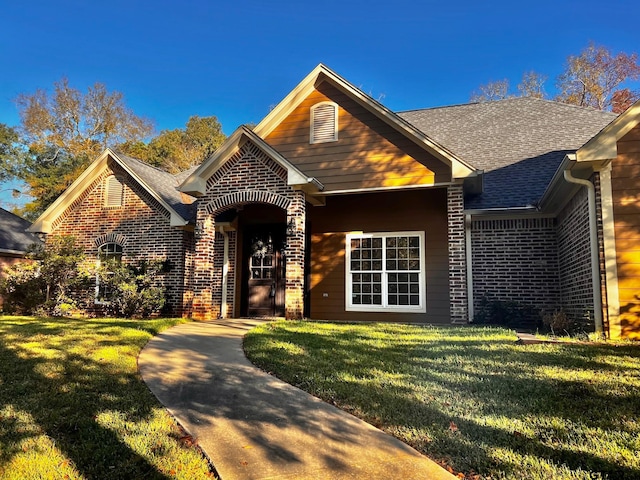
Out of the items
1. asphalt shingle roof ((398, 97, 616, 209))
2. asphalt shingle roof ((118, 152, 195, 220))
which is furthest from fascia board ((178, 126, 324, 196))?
asphalt shingle roof ((398, 97, 616, 209))

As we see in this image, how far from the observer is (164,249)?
1259cm

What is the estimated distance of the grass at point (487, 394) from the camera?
3.18 metres

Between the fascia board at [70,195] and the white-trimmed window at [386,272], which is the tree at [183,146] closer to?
the fascia board at [70,195]

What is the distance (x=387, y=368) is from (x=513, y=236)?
693 cm

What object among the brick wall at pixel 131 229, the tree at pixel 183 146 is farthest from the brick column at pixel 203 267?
the tree at pixel 183 146

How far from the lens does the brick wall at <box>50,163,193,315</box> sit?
40.9 feet

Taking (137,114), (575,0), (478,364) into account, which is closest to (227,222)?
(478,364)

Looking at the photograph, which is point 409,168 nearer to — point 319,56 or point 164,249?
point 319,56

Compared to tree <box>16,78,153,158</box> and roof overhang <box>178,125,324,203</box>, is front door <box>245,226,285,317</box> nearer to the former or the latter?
roof overhang <box>178,125,324,203</box>

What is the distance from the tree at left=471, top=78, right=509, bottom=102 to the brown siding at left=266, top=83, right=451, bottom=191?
2200 cm

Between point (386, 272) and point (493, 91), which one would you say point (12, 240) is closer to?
point (386, 272)

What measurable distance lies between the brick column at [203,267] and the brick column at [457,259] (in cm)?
560

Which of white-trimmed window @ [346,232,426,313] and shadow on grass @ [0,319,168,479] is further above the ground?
white-trimmed window @ [346,232,426,313]

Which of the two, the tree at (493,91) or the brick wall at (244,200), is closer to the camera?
the brick wall at (244,200)
